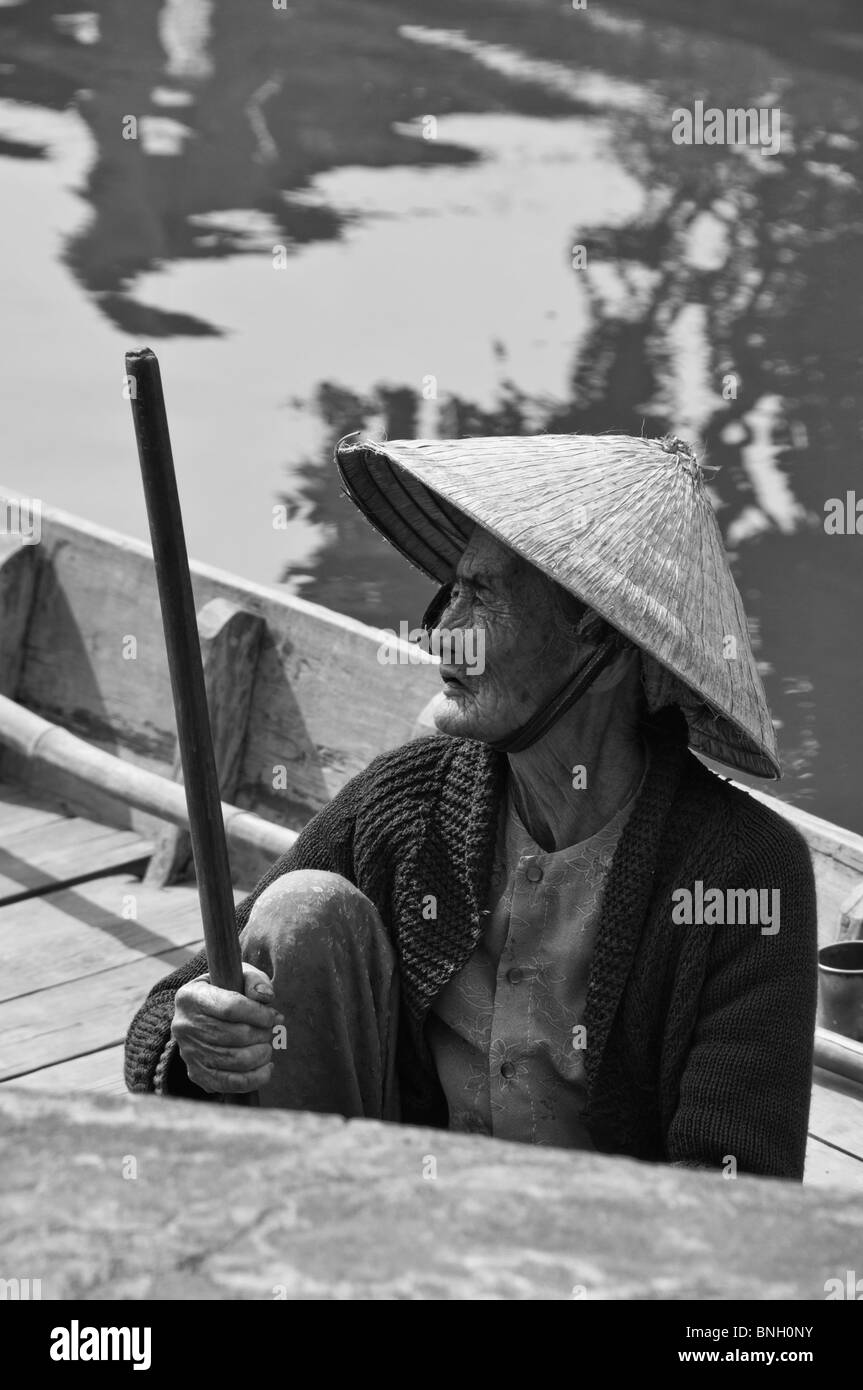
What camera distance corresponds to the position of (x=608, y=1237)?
0.94m

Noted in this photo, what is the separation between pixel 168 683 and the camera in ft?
11.9

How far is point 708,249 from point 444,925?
6.71 metres

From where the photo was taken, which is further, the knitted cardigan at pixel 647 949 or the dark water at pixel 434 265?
the dark water at pixel 434 265

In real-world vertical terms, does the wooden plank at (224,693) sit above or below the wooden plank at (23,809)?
above

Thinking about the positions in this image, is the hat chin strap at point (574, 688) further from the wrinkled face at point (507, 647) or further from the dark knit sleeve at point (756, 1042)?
the dark knit sleeve at point (756, 1042)

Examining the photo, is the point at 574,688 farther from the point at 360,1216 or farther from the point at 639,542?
the point at 360,1216

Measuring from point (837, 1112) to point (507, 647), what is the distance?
107 centimetres

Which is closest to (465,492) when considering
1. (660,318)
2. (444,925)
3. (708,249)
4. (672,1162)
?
(444,925)

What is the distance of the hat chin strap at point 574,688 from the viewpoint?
1.85 m

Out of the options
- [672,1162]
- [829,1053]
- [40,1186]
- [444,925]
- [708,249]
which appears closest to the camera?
[40,1186]

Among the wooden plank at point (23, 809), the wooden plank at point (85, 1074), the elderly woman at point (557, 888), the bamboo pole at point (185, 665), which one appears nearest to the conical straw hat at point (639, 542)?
the elderly woman at point (557, 888)

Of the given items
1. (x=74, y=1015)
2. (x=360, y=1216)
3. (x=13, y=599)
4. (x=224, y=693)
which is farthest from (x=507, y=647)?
(x=13, y=599)

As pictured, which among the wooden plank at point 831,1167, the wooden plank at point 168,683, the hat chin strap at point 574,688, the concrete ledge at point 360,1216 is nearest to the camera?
the concrete ledge at point 360,1216

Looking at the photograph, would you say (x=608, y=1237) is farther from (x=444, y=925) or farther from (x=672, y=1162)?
(x=444, y=925)
